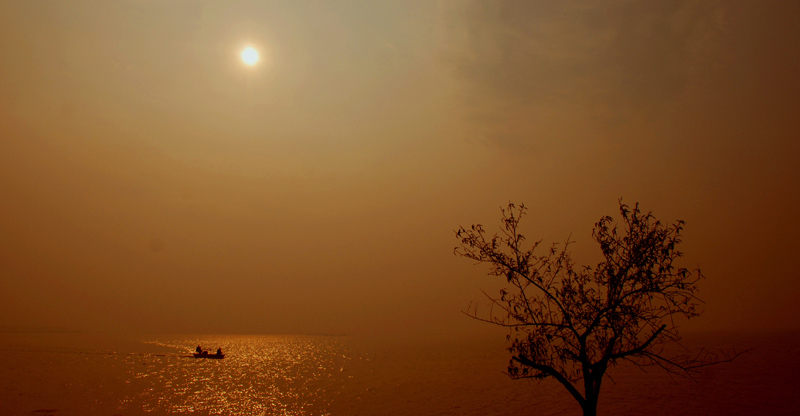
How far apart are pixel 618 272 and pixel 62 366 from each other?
260ft

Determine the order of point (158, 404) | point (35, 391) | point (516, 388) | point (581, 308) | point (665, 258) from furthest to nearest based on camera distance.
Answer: point (516, 388) < point (35, 391) < point (158, 404) < point (581, 308) < point (665, 258)

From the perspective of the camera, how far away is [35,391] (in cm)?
4125

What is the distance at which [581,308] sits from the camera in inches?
487

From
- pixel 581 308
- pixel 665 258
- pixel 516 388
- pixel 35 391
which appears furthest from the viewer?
pixel 516 388

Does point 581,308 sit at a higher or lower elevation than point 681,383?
higher

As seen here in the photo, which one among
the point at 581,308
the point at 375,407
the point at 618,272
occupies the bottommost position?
the point at 375,407

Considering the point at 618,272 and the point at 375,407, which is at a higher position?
the point at 618,272

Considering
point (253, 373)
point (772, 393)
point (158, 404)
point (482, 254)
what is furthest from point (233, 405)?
point (772, 393)

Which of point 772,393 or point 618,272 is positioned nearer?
point 618,272

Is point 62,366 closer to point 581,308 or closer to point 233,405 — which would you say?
point 233,405

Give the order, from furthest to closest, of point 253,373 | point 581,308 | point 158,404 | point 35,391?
point 253,373 < point 35,391 < point 158,404 < point 581,308

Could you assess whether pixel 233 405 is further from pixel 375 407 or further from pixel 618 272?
pixel 618 272

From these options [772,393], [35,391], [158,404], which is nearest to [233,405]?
[158,404]

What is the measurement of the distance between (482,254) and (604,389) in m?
38.3
